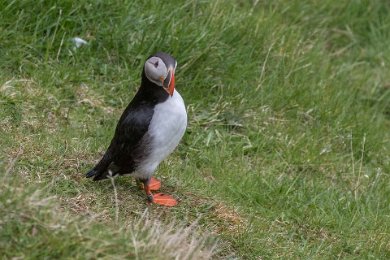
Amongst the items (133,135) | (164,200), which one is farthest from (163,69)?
(164,200)

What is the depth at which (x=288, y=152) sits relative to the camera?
6.73 metres

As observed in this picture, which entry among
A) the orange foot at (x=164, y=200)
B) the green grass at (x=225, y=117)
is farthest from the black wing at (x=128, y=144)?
the orange foot at (x=164, y=200)

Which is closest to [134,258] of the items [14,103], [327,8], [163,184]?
[163,184]

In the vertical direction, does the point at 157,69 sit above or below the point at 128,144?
above

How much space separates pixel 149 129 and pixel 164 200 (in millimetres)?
506

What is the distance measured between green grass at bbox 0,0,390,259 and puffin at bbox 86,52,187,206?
0.46 ft

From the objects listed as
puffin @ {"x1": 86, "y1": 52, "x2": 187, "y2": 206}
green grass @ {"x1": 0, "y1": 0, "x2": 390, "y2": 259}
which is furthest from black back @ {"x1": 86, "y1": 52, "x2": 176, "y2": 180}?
green grass @ {"x1": 0, "y1": 0, "x2": 390, "y2": 259}

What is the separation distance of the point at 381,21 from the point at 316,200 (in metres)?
3.50

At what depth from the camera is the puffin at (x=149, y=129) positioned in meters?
5.09

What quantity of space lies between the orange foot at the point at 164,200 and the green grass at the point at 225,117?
0.19 feet

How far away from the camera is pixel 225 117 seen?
6910 mm

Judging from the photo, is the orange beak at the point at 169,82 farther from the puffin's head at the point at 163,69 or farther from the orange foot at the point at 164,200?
the orange foot at the point at 164,200

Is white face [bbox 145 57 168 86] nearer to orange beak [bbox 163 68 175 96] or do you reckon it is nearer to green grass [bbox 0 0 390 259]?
orange beak [bbox 163 68 175 96]

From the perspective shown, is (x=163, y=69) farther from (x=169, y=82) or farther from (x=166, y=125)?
(x=166, y=125)
